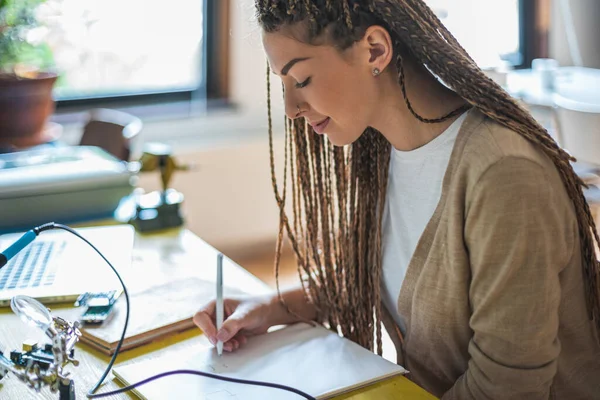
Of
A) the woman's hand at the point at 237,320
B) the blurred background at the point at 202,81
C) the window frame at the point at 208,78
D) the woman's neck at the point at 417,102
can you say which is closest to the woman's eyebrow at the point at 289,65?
the woman's neck at the point at 417,102

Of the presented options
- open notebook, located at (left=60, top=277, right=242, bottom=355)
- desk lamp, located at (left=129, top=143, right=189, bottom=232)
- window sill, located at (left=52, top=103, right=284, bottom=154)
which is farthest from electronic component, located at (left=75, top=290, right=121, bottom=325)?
window sill, located at (left=52, top=103, right=284, bottom=154)

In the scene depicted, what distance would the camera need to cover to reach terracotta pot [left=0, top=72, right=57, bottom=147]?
2.58m

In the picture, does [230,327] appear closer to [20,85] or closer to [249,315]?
[249,315]

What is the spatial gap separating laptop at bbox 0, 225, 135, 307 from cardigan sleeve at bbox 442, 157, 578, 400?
0.65m

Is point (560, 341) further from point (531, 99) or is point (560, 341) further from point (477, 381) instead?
point (531, 99)

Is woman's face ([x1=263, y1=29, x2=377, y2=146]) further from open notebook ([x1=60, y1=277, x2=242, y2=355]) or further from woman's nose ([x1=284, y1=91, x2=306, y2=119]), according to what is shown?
open notebook ([x1=60, y1=277, x2=242, y2=355])

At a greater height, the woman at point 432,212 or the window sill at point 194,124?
the woman at point 432,212

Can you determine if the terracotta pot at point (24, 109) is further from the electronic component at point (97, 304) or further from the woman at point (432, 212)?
the woman at point (432, 212)

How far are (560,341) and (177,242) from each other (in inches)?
33.1

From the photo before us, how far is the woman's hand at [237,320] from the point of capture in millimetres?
Result: 1192

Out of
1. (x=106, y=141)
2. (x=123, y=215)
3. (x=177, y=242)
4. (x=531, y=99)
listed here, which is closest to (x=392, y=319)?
(x=177, y=242)

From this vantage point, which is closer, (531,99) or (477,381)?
(477,381)

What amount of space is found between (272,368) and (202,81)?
253 centimetres

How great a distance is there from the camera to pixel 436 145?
1.24 meters
